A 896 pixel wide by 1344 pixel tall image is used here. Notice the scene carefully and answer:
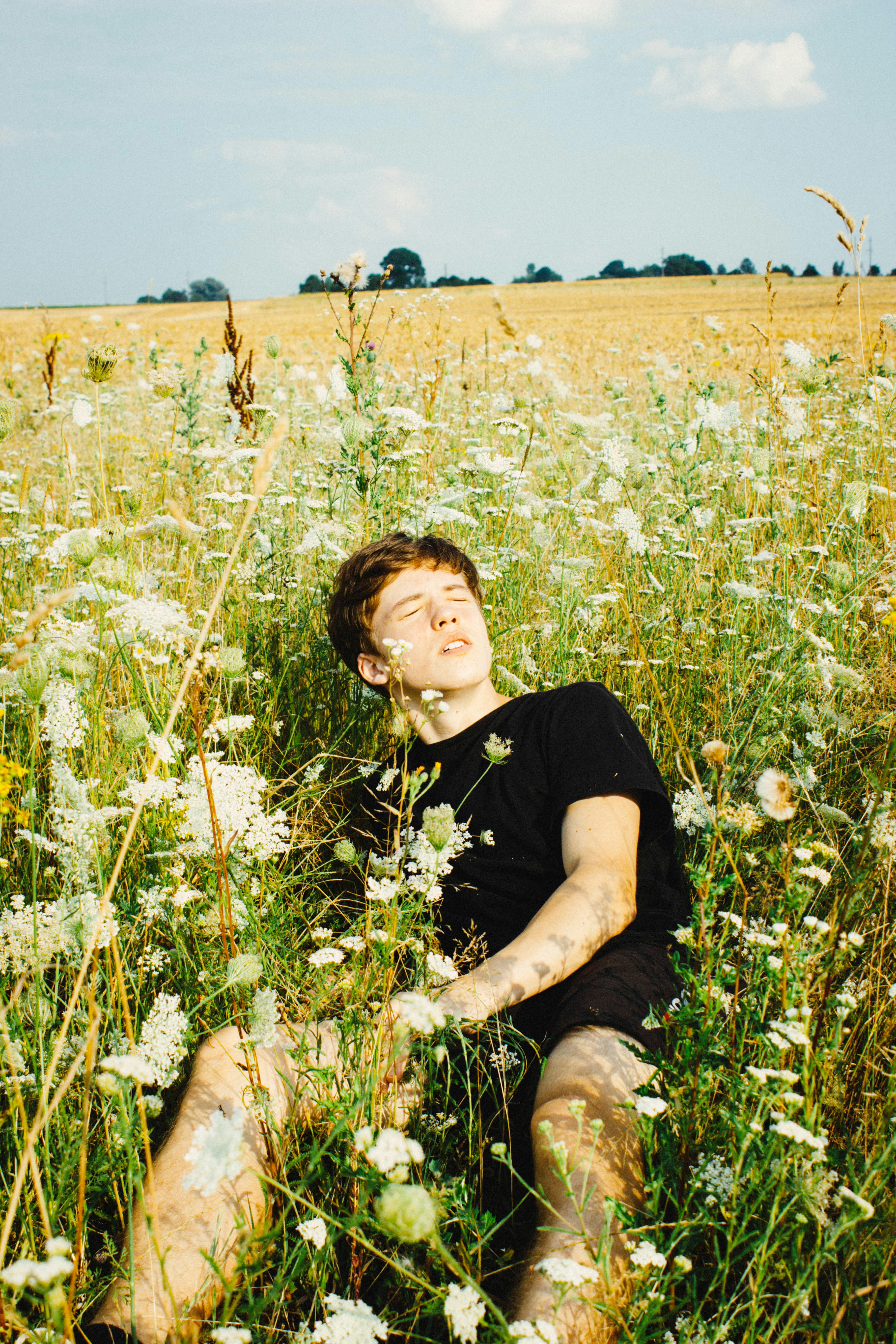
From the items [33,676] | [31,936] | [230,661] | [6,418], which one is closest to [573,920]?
[230,661]

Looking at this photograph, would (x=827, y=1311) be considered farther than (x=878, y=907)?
No

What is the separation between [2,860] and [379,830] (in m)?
1.10

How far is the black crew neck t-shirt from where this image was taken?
209 cm

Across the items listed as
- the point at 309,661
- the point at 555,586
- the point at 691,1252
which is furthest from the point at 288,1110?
the point at 555,586

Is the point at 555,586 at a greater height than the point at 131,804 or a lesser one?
greater

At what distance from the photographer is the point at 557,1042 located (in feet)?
5.49

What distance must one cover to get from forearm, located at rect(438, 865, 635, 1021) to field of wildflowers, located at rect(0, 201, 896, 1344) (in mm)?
132

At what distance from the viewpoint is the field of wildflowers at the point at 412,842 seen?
1198mm

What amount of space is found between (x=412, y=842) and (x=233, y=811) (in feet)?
1.26

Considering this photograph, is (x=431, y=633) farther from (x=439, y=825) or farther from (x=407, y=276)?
Answer: (x=407, y=276)

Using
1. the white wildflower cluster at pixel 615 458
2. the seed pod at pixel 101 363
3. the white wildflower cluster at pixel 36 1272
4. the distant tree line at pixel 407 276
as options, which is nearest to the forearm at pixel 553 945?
the white wildflower cluster at pixel 36 1272

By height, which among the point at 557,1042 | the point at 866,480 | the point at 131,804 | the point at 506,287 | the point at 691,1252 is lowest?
the point at 691,1252

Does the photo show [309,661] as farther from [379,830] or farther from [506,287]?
[506,287]

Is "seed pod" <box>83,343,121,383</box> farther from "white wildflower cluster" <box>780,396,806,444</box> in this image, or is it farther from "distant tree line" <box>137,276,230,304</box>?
"distant tree line" <box>137,276,230,304</box>
